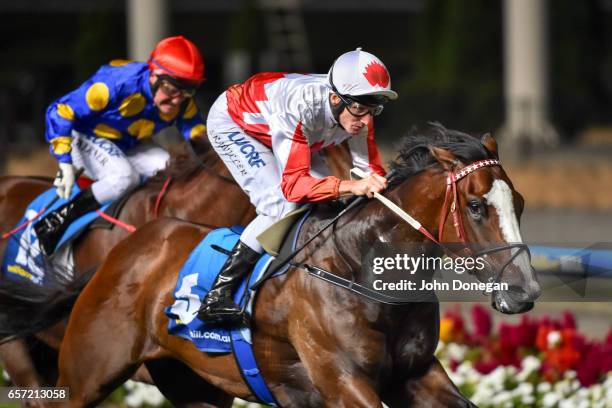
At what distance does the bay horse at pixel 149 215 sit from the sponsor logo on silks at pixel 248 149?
65cm

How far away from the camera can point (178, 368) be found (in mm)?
5746

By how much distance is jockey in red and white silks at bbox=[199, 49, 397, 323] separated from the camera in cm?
484

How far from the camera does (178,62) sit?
20.7 feet

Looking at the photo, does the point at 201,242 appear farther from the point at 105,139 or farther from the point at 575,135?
the point at 575,135

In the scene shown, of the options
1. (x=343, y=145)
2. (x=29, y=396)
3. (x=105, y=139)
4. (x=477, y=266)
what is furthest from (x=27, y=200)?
(x=477, y=266)

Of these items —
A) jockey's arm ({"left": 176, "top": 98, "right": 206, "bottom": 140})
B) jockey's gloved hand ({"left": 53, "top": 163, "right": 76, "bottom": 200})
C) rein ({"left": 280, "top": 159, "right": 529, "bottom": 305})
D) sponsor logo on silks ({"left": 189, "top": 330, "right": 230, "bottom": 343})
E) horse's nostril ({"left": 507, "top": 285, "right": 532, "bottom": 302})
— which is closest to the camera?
horse's nostril ({"left": 507, "top": 285, "right": 532, "bottom": 302})

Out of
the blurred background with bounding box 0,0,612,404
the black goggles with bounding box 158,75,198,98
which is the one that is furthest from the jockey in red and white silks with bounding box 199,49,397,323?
the blurred background with bounding box 0,0,612,404

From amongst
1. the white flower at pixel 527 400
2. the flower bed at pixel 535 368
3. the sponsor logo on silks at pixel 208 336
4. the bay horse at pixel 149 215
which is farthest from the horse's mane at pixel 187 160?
the white flower at pixel 527 400

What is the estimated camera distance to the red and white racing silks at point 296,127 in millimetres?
4883

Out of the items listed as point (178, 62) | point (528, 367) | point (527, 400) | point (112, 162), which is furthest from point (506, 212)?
point (112, 162)

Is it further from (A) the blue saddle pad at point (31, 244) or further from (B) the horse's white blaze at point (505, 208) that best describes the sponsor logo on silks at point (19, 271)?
(B) the horse's white blaze at point (505, 208)

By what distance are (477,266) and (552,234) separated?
8.59m

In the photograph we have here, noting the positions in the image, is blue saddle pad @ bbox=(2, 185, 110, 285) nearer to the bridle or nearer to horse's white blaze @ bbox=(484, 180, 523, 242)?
the bridle

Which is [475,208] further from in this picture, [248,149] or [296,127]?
[248,149]
